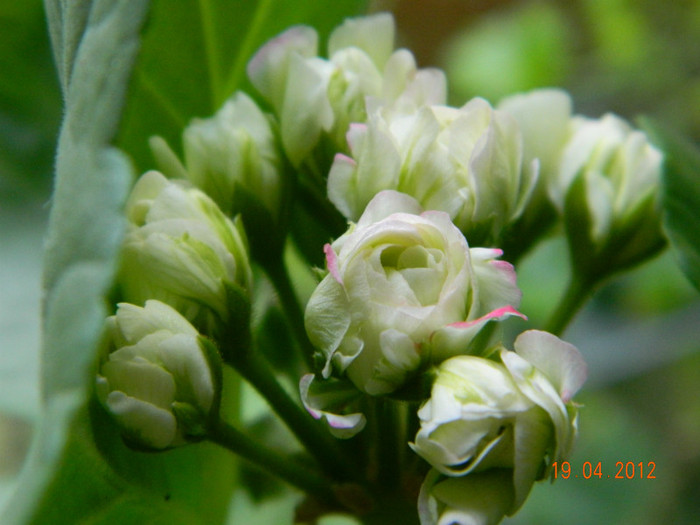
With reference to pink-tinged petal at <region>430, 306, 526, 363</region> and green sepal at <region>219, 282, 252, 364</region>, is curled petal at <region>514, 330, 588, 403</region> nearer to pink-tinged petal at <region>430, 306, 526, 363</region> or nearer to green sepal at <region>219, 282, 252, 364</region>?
pink-tinged petal at <region>430, 306, 526, 363</region>

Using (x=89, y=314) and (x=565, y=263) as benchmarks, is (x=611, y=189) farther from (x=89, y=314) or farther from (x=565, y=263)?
(x=565, y=263)

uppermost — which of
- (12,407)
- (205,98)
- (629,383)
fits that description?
(205,98)

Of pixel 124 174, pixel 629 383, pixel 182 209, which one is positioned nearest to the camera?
pixel 124 174

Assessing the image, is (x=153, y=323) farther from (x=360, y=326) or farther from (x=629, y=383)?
(x=629, y=383)

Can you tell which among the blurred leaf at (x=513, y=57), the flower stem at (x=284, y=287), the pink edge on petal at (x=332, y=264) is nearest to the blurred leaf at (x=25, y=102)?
the flower stem at (x=284, y=287)

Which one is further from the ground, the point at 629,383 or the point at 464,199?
the point at 464,199

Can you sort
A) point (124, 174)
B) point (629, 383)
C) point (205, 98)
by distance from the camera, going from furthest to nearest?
point (629, 383) < point (205, 98) < point (124, 174)

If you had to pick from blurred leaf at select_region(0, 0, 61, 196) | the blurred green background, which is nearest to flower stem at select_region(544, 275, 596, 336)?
the blurred green background

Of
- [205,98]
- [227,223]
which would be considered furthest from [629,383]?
[227,223]
